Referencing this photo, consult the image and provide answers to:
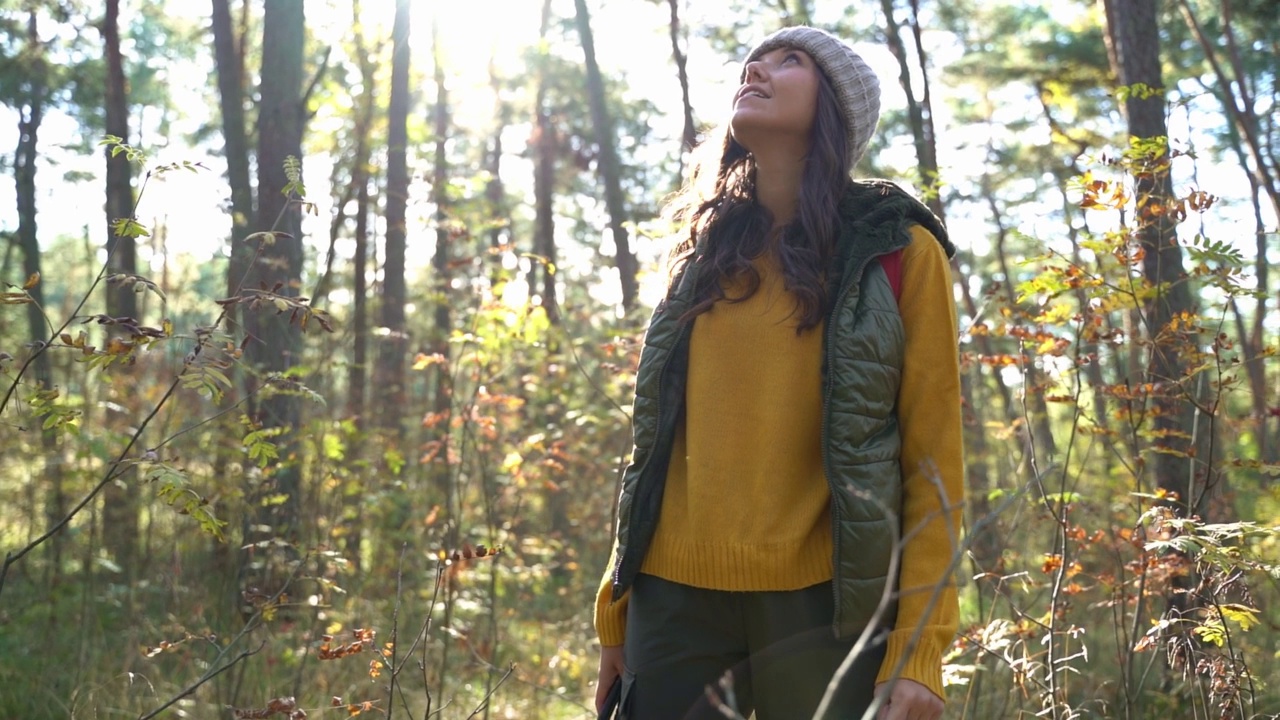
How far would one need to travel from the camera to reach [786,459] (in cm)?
210

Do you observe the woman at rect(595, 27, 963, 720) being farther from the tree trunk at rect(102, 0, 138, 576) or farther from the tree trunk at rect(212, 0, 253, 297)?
the tree trunk at rect(212, 0, 253, 297)

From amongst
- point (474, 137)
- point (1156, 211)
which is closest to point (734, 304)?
point (1156, 211)

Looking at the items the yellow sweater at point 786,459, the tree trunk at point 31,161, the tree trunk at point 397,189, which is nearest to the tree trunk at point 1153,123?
the yellow sweater at point 786,459

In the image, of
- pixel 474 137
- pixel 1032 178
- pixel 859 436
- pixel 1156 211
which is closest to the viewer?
pixel 859 436

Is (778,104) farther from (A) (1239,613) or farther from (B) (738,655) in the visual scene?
(A) (1239,613)

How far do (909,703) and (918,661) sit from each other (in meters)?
0.08

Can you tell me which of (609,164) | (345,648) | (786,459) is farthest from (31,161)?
(786,459)

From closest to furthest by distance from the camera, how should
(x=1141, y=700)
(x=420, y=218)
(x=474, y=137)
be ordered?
(x=1141, y=700) → (x=420, y=218) → (x=474, y=137)

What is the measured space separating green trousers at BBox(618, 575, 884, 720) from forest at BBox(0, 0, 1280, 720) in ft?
2.23

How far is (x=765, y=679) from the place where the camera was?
2.06m

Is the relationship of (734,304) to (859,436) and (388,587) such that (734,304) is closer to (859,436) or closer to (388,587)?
(859,436)

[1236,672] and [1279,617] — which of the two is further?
[1279,617]

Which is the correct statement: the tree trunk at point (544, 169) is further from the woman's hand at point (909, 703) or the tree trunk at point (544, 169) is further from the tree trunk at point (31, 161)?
the woman's hand at point (909, 703)

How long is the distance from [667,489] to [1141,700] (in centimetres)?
356
